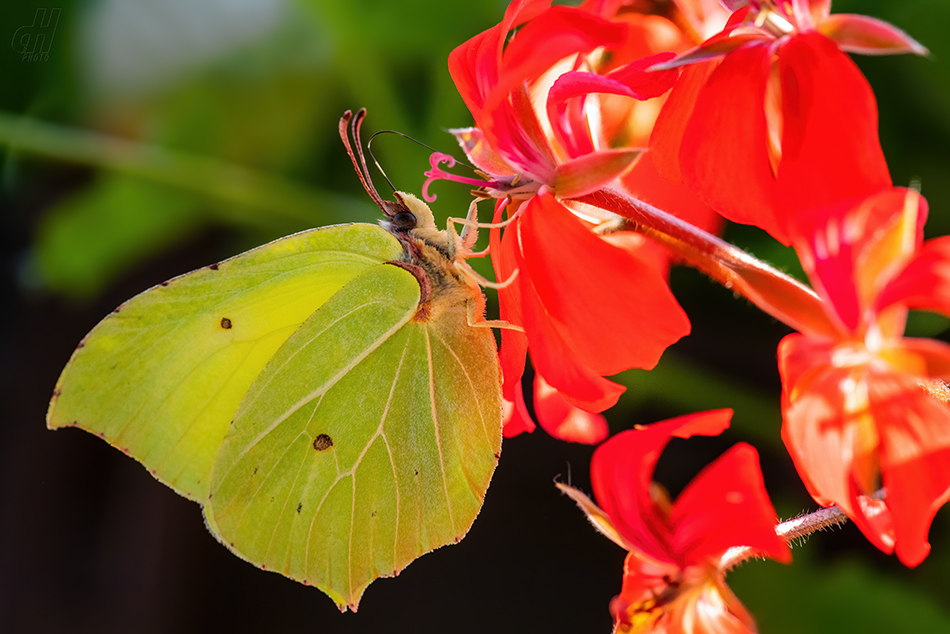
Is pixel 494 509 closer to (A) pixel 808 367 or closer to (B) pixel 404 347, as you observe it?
(B) pixel 404 347

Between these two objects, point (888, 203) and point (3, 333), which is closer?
point (888, 203)

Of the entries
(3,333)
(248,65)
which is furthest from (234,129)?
(3,333)

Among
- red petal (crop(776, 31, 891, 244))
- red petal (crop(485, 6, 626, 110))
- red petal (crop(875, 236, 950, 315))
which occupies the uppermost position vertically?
red petal (crop(485, 6, 626, 110))

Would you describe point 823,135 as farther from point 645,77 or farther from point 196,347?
point 196,347

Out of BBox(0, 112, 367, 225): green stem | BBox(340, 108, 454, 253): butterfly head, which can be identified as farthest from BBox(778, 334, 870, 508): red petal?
BBox(0, 112, 367, 225): green stem

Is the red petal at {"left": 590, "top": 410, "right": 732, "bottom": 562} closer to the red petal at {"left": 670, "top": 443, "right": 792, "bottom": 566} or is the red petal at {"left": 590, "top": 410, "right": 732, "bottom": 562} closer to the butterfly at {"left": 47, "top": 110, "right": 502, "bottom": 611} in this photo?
the red petal at {"left": 670, "top": 443, "right": 792, "bottom": 566}

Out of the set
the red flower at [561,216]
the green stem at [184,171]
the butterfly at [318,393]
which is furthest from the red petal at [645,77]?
the green stem at [184,171]
